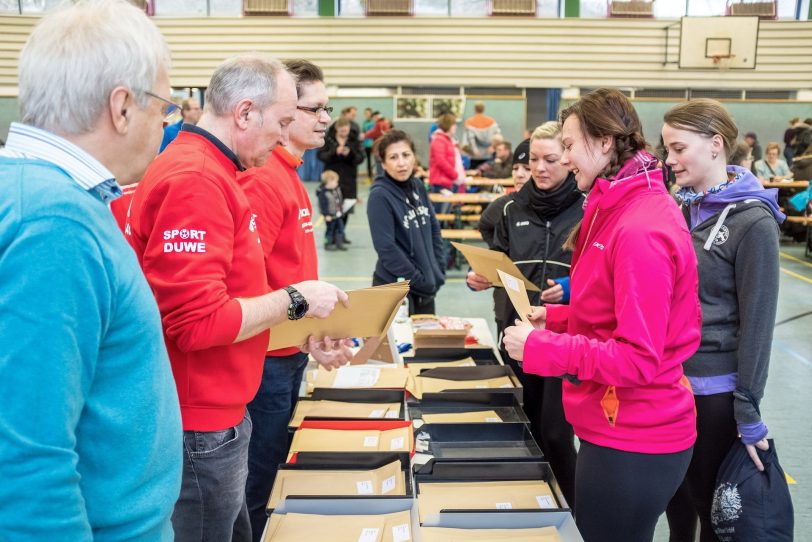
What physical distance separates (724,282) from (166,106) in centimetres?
161

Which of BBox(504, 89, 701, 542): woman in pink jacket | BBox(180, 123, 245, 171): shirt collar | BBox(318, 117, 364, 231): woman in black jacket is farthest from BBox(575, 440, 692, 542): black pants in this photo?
BBox(318, 117, 364, 231): woman in black jacket

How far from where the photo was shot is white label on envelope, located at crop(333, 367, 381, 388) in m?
2.81

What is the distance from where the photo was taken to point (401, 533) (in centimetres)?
172

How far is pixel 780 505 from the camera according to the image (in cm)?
192

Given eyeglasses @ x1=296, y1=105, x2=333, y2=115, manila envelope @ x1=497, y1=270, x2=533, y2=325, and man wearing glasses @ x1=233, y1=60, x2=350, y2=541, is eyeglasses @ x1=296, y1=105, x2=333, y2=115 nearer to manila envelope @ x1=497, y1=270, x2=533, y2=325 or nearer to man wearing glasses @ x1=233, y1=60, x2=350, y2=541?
man wearing glasses @ x1=233, y1=60, x2=350, y2=541

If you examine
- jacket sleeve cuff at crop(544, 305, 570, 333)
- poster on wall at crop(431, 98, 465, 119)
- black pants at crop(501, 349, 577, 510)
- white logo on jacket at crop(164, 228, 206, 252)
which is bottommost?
black pants at crop(501, 349, 577, 510)

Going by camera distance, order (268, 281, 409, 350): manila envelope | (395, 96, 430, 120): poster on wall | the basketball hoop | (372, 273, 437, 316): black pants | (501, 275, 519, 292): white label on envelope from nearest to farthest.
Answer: (268, 281, 409, 350): manila envelope
(501, 275, 519, 292): white label on envelope
(372, 273, 437, 316): black pants
the basketball hoop
(395, 96, 430, 120): poster on wall

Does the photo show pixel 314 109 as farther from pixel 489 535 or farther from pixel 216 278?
pixel 489 535

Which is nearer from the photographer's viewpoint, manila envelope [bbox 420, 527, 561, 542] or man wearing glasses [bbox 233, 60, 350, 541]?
manila envelope [bbox 420, 527, 561, 542]

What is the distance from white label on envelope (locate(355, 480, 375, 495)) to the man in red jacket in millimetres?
437

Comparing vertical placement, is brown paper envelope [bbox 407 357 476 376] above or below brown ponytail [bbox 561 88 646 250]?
below

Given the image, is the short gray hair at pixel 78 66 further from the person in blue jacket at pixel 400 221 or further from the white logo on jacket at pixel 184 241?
the person in blue jacket at pixel 400 221

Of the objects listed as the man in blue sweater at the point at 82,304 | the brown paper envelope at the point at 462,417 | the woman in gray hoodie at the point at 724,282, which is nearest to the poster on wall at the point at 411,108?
the brown paper envelope at the point at 462,417

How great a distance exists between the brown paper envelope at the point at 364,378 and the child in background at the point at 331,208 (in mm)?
5821
